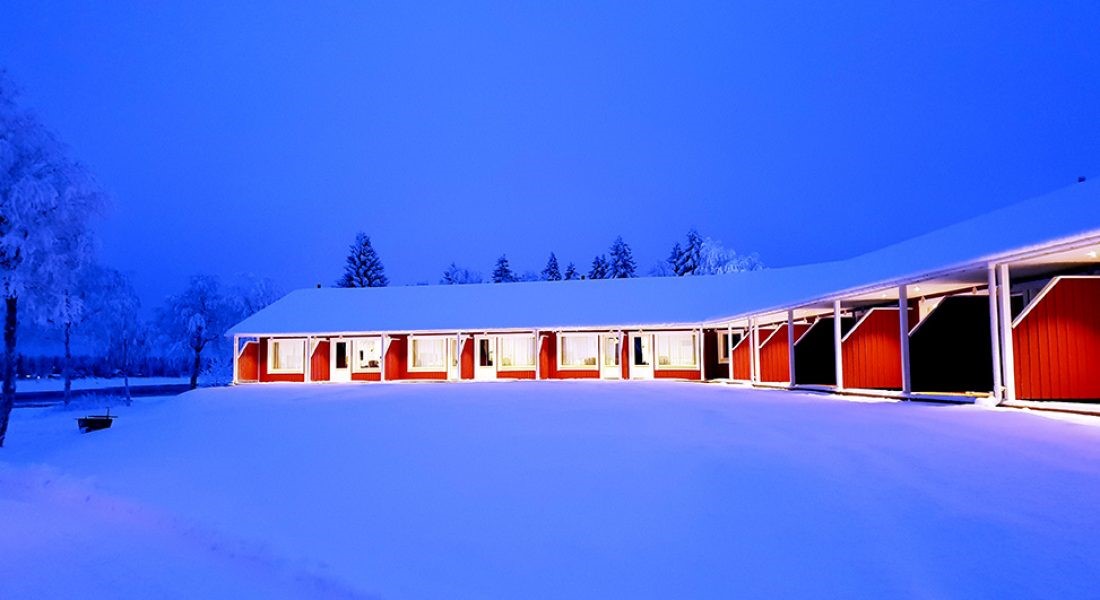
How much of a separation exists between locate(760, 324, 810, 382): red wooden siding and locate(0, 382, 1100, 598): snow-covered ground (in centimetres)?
1065

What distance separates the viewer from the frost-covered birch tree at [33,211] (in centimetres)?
1576

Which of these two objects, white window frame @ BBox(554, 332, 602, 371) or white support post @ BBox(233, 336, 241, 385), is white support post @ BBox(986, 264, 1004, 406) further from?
white support post @ BBox(233, 336, 241, 385)

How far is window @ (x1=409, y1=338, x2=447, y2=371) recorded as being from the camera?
28.3 meters

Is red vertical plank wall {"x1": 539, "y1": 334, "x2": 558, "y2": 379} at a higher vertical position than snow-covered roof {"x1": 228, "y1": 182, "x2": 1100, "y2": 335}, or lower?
lower

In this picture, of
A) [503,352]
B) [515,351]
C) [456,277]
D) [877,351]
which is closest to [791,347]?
[877,351]

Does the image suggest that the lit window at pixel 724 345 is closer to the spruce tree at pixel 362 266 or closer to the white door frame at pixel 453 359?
the white door frame at pixel 453 359

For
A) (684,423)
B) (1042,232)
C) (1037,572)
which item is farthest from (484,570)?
(1042,232)

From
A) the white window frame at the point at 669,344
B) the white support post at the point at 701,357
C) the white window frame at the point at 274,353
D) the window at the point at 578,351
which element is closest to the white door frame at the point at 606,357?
the window at the point at 578,351

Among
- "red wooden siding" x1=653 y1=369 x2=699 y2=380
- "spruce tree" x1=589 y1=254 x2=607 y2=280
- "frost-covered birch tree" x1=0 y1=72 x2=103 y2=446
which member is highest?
"spruce tree" x1=589 y1=254 x2=607 y2=280

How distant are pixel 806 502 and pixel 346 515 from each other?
306 cm

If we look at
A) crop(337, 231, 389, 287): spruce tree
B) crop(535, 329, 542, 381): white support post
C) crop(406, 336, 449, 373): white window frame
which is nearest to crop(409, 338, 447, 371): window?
crop(406, 336, 449, 373): white window frame

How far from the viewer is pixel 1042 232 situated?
892cm

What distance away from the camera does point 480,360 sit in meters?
28.0

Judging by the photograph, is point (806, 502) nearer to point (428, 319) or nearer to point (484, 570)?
point (484, 570)
